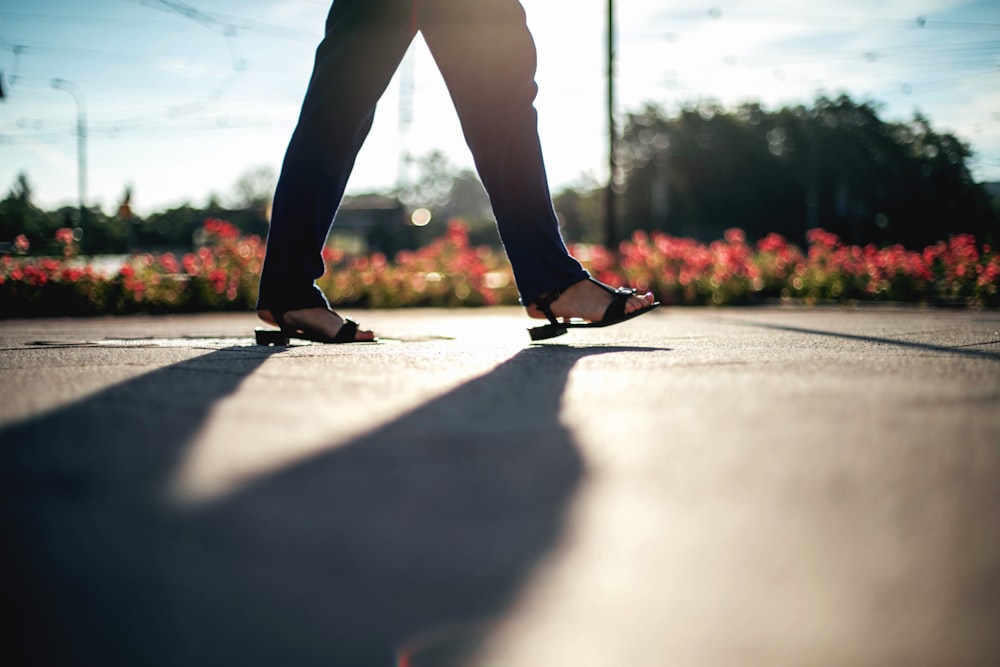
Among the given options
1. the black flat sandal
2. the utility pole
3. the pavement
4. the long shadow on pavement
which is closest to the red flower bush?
the utility pole

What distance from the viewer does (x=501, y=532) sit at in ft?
2.70

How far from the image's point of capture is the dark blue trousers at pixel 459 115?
302cm

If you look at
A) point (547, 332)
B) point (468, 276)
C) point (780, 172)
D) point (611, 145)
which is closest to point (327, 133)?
point (547, 332)

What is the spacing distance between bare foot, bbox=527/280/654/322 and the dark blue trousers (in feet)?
0.14

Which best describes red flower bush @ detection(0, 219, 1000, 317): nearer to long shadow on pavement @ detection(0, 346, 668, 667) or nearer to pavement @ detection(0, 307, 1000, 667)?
pavement @ detection(0, 307, 1000, 667)

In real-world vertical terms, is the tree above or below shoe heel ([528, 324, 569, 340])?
above

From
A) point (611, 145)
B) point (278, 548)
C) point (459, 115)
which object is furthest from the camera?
point (611, 145)

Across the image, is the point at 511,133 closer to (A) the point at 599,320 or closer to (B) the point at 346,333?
(A) the point at 599,320

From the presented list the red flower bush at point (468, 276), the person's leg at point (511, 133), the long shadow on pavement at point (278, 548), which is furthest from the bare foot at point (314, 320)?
the red flower bush at point (468, 276)

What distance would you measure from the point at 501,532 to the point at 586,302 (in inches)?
94.5

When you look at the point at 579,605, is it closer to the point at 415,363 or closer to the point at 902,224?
the point at 415,363

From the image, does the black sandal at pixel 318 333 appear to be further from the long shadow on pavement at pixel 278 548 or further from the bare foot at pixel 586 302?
the long shadow on pavement at pixel 278 548

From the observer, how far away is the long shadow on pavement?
26.7 inches

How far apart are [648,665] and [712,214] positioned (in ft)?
204
